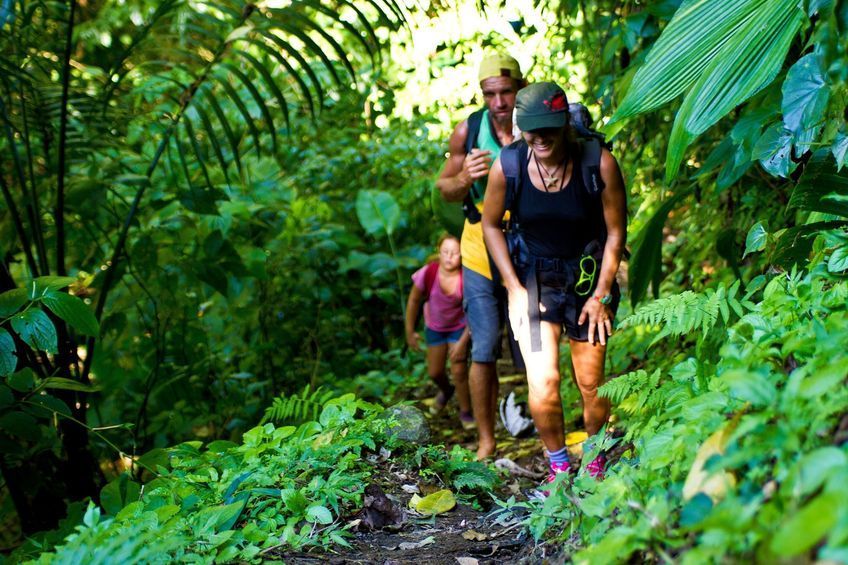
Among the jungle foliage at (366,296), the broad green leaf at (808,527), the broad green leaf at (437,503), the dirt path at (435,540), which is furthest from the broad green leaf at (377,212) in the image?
the broad green leaf at (808,527)

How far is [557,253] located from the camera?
4.43 metres

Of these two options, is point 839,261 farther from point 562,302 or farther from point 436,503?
point 562,302

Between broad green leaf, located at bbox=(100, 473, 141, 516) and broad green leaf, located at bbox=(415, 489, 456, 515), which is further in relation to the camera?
broad green leaf, located at bbox=(415, 489, 456, 515)

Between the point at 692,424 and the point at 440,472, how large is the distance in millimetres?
1942

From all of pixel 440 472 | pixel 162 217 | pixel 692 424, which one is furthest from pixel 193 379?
pixel 692 424

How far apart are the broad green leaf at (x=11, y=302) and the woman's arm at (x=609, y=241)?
2396mm

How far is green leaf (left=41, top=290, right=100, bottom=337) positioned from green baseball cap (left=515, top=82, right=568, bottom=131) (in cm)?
199

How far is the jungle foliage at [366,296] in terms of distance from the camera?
1.98 metres

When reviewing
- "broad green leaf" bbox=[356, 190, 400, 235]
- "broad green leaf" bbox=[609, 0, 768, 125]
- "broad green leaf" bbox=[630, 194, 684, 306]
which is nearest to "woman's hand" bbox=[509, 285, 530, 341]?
"broad green leaf" bbox=[630, 194, 684, 306]

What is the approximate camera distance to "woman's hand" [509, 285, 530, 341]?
14.4 ft

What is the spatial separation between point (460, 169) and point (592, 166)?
3.81ft

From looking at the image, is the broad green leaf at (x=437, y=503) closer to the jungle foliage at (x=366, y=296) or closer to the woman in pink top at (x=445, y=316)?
the jungle foliage at (x=366, y=296)

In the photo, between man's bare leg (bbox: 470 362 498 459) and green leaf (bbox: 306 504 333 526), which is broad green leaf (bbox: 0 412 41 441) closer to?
green leaf (bbox: 306 504 333 526)

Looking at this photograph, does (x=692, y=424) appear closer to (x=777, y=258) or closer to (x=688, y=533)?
(x=688, y=533)
